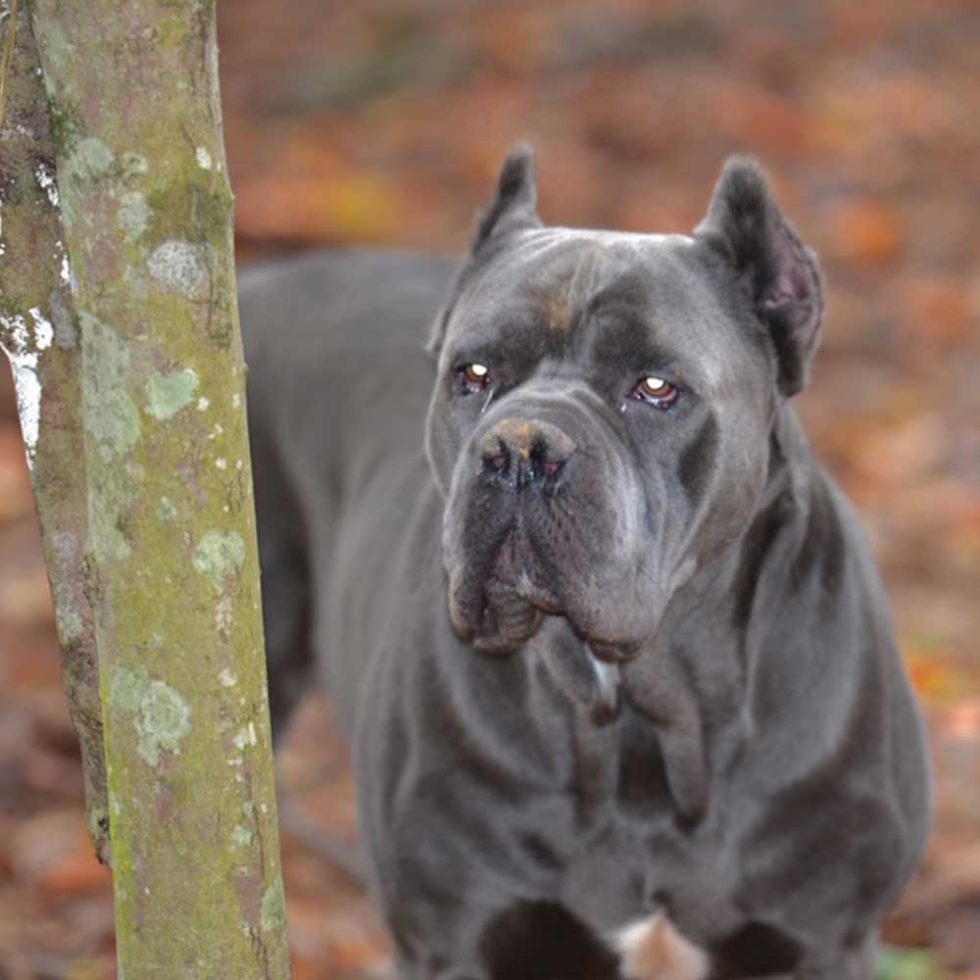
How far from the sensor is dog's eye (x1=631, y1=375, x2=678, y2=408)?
2.75 meters

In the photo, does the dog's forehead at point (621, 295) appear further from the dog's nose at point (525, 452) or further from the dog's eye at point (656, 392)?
the dog's nose at point (525, 452)

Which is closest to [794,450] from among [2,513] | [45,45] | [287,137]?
[45,45]

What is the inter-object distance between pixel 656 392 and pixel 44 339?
88cm

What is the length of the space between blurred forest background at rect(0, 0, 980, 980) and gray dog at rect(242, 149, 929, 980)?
2.82 ft

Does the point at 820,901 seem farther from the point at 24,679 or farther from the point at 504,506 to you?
the point at 24,679

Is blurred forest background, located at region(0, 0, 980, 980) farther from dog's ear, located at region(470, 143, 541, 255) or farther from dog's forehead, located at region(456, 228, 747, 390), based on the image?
dog's forehead, located at region(456, 228, 747, 390)

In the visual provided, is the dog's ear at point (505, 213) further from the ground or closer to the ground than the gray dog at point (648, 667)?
further from the ground

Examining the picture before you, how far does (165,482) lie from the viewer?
217cm

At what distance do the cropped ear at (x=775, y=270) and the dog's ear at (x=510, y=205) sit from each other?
14.2 inches

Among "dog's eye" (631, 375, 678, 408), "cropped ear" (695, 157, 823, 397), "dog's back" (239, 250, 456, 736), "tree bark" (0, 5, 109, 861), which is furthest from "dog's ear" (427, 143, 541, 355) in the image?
"tree bark" (0, 5, 109, 861)

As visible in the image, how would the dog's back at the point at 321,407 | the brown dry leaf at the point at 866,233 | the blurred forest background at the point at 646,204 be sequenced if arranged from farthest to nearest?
the brown dry leaf at the point at 866,233 < the blurred forest background at the point at 646,204 < the dog's back at the point at 321,407

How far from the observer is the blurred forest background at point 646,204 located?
448 cm

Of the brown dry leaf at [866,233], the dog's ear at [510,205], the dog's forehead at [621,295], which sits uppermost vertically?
the dog's ear at [510,205]

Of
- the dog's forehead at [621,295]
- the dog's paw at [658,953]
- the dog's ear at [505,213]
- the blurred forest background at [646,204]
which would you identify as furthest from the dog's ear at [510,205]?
the dog's paw at [658,953]
